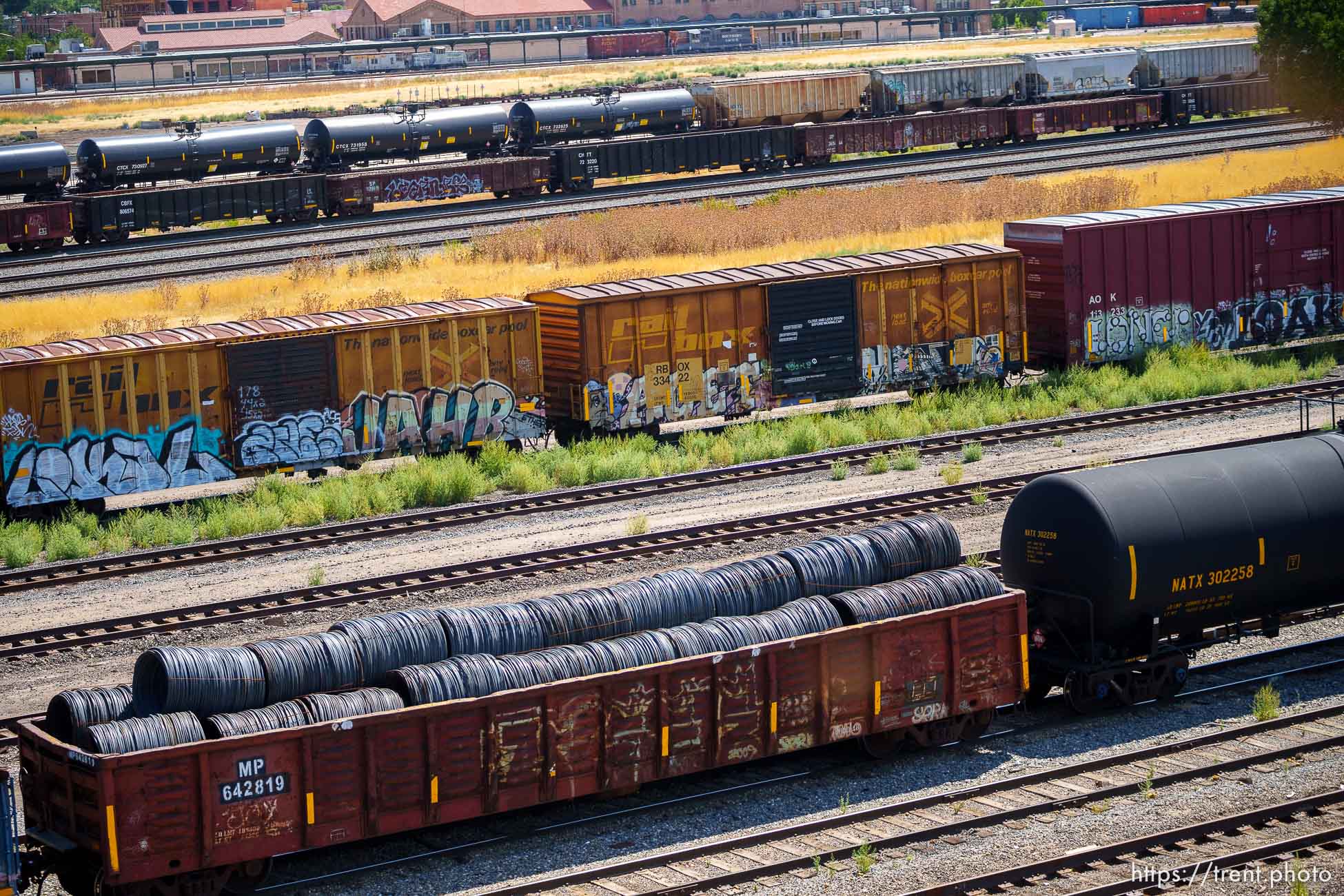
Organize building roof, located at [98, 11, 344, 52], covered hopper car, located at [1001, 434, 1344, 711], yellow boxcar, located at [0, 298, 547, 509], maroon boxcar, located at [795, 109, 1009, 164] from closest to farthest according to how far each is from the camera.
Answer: covered hopper car, located at [1001, 434, 1344, 711] → yellow boxcar, located at [0, 298, 547, 509] → maroon boxcar, located at [795, 109, 1009, 164] → building roof, located at [98, 11, 344, 52]

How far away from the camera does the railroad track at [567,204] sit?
155ft

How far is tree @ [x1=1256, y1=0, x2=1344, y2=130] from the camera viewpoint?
181ft

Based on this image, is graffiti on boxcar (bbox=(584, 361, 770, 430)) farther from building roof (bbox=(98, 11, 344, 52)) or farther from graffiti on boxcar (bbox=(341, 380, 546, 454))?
building roof (bbox=(98, 11, 344, 52))

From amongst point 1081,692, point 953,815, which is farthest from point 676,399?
point 953,815

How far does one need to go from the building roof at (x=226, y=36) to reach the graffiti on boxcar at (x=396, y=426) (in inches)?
5025

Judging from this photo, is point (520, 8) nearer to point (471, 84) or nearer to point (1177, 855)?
point (471, 84)

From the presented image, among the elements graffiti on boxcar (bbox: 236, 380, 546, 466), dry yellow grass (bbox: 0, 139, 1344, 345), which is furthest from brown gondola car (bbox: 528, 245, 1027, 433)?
dry yellow grass (bbox: 0, 139, 1344, 345)

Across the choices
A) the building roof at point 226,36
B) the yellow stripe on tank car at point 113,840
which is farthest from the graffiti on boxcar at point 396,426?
the building roof at point 226,36

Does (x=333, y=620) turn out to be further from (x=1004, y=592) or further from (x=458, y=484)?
(x=1004, y=592)

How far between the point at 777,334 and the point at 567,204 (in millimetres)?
28827

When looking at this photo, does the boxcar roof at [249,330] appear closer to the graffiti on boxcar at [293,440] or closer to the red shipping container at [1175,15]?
the graffiti on boxcar at [293,440]

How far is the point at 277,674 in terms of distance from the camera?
14164 millimetres

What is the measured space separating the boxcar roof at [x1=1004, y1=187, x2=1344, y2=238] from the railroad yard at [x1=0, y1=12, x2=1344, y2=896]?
1.00ft

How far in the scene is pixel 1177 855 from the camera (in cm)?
1361
